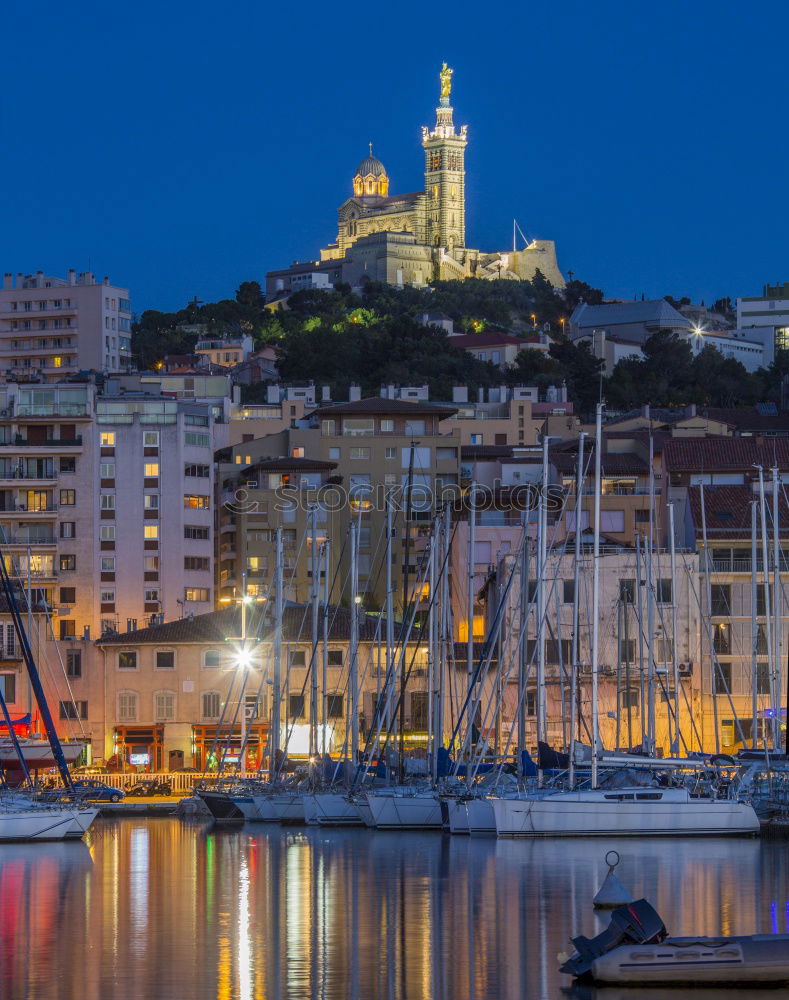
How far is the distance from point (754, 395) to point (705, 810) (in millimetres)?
115201

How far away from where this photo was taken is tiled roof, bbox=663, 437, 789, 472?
307ft

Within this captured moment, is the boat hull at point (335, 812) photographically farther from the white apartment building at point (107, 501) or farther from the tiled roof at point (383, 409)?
the tiled roof at point (383, 409)

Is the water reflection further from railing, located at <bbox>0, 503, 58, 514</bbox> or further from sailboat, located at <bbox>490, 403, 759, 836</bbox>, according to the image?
railing, located at <bbox>0, 503, 58, 514</bbox>

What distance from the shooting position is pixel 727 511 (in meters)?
85.4

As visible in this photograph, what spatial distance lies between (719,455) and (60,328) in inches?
2783

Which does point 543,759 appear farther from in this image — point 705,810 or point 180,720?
point 180,720

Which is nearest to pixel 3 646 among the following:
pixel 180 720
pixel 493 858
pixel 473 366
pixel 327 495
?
pixel 180 720

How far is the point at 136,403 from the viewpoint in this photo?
9962cm

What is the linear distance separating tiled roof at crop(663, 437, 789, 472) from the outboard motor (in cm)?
6787

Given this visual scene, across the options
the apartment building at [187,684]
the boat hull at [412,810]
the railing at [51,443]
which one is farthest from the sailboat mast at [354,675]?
the railing at [51,443]

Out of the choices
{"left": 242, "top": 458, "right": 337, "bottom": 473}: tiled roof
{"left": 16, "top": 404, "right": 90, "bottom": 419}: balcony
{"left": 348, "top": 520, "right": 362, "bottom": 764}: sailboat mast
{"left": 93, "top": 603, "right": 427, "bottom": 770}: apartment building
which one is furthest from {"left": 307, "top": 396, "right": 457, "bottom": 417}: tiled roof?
{"left": 348, "top": 520, "right": 362, "bottom": 764}: sailboat mast

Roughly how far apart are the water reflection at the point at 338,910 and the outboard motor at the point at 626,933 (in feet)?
1.34

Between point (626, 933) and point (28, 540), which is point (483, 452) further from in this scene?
point (626, 933)

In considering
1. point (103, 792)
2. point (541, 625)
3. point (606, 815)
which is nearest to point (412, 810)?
point (541, 625)
